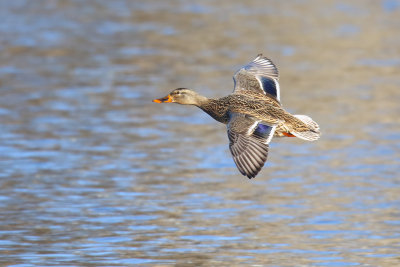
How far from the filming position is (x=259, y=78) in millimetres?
9602

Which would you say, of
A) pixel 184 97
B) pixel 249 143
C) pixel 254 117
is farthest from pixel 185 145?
pixel 249 143

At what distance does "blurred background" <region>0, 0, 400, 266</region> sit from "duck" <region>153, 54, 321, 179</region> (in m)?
1.01

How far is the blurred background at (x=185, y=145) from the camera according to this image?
27.5ft

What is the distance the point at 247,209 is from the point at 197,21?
38.9ft

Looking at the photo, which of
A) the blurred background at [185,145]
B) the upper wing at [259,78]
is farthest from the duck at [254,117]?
the blurred background at [185,145]

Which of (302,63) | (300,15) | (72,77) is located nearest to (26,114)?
(72,77)

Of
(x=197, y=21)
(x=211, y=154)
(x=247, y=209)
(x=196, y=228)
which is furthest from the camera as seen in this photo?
(x=197, y=21)

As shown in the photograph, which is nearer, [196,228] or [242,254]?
[242,254]

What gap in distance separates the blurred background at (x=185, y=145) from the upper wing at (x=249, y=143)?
0.99 metres

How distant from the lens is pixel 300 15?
69.5ft

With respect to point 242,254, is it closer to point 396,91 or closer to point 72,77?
point 396,91

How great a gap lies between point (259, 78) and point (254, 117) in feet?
5.03

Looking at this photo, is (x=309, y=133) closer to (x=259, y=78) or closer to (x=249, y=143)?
(x=249, y=143)

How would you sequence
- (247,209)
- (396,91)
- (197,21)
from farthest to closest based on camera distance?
(197,21) < (396,91) < (247,209)
